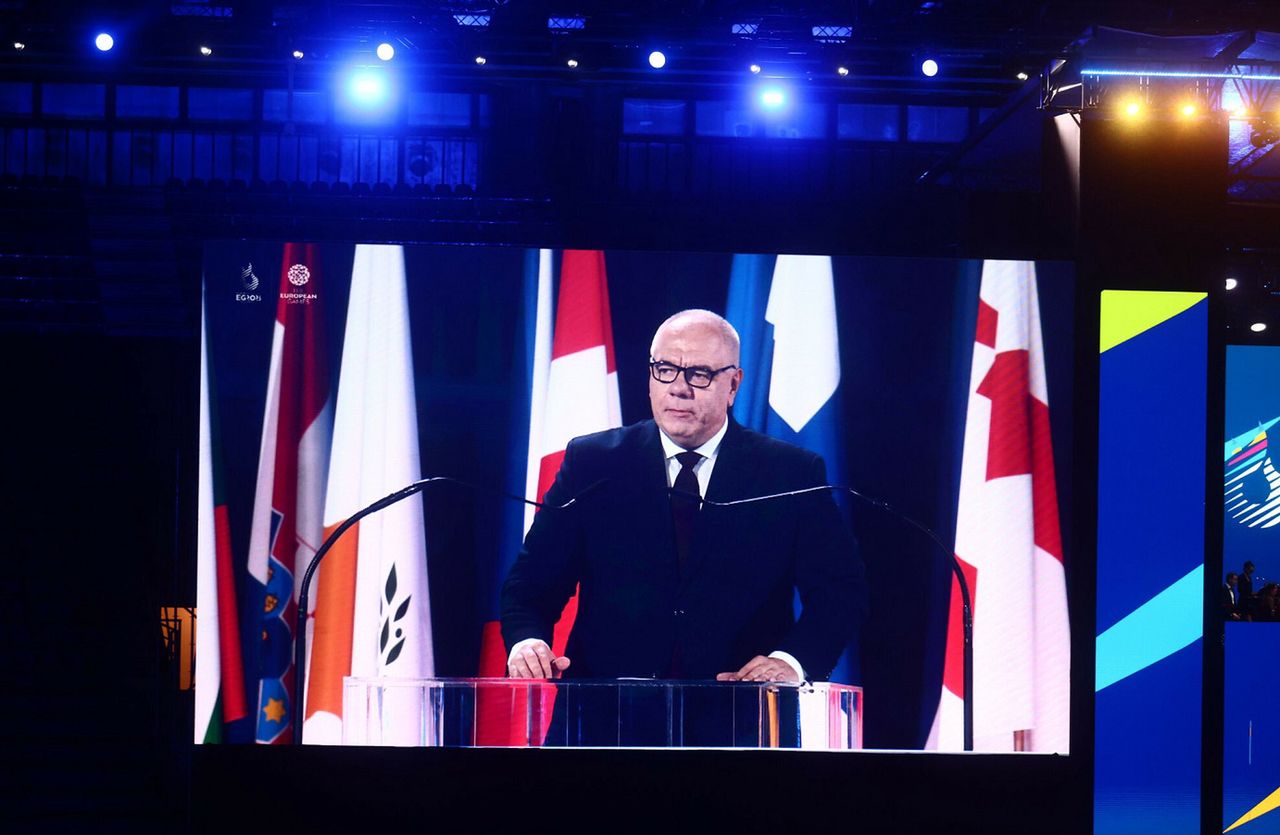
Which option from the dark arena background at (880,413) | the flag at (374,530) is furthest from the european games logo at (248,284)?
the flag at (374,530)

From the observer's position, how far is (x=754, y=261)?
5.64 meters

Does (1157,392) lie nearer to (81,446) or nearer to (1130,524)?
(1130,524)

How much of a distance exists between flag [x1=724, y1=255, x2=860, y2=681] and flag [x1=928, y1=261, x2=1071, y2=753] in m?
0.68

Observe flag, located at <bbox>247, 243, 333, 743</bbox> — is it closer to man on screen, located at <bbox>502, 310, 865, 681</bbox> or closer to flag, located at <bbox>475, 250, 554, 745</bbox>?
flag, located at <bbox>475, 250, 554, 745</bbox>

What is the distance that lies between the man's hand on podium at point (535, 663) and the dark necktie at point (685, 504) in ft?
2.37

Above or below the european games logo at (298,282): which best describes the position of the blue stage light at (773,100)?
above

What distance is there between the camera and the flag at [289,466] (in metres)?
5.44

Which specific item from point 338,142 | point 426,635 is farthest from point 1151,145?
point 338,142

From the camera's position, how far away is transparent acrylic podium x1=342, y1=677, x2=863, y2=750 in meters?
5.43

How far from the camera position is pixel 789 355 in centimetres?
561

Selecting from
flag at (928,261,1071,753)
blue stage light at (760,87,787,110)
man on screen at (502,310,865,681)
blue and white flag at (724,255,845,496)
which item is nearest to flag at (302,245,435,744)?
man on screen at (502,310,865,681)

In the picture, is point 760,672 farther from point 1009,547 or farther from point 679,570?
point 1009,547

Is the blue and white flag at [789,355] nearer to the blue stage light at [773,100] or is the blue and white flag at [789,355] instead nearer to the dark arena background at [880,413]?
the dark arena background at [880,413]

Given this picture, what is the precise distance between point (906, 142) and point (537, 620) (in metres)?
7.03
